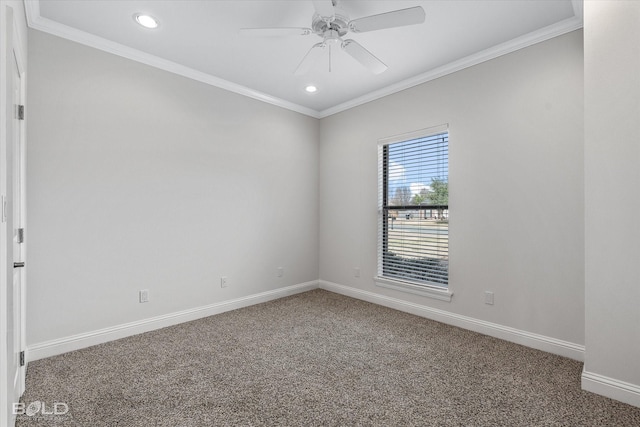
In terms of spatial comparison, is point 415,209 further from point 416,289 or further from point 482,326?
point 482,326

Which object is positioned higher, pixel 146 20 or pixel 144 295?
pixel 146 20

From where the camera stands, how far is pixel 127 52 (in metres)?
2.96

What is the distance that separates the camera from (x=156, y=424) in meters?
1.77

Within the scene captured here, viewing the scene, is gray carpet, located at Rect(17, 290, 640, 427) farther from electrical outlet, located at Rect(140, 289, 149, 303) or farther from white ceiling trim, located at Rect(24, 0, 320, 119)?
white ceiling trim, located at Rect(24, 0, 320, 119)

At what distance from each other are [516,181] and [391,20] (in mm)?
1813

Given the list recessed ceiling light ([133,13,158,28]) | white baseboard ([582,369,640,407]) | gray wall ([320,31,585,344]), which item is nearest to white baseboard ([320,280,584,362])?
gray wall ([320,31,585,344])

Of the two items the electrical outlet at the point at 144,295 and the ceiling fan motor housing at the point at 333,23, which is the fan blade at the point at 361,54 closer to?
the ceiling fan motor housing at the point at 333,23

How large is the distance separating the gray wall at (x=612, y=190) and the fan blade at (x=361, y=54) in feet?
4.54

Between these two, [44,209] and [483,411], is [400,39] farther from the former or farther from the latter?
[44,209]

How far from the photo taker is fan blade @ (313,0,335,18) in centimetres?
199

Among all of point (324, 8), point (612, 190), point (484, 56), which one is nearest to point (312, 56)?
point (324, 8)

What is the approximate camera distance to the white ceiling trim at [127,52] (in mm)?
2468

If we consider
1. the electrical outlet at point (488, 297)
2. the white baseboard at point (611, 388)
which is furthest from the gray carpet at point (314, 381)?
the electrical outlet at point (488, 297)

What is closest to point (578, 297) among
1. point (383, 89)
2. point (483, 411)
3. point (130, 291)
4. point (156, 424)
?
point (483, 411)
